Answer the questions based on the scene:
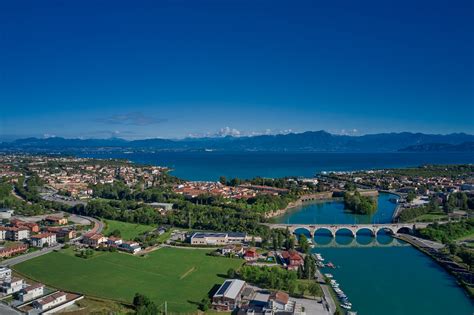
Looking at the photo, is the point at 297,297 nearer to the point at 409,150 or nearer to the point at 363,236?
the point at 363,236

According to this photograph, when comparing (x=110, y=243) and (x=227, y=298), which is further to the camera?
(x=110, y=243)

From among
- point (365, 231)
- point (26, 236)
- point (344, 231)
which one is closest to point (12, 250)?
point (26, 236)

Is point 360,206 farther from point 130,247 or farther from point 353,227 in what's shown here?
point 130,247

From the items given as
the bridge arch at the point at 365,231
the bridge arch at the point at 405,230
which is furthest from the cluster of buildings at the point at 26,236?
the bridge arch at the point at 405,230

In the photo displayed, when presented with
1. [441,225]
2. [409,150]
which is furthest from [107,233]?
[409,150]

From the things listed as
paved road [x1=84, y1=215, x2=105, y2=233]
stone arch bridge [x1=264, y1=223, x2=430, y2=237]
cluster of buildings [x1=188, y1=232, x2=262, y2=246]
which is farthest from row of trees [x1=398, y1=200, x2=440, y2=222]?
paved road [x1=84, y1=215, x2=105, y2=233]

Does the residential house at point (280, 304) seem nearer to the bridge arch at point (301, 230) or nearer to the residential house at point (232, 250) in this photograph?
the residential house at point (232, 250)
